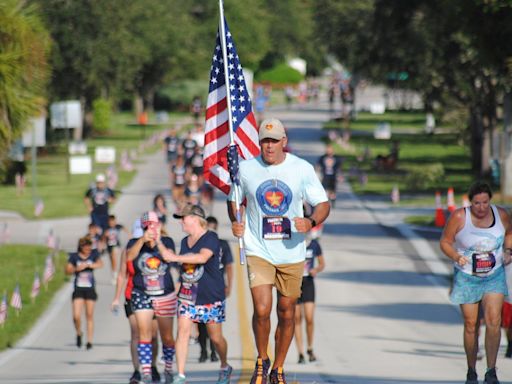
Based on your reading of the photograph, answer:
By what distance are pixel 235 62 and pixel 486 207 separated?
8.81ft

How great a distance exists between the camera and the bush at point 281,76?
472 feet

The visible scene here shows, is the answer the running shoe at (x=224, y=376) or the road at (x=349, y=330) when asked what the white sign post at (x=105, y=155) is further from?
the running shoe at (x=224, y=376)

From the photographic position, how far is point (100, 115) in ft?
260

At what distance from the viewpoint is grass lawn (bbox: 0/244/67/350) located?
21.3 metres

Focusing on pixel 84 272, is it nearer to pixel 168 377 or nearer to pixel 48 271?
pixel 168 377

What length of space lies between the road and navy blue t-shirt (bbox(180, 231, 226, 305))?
4.43ft

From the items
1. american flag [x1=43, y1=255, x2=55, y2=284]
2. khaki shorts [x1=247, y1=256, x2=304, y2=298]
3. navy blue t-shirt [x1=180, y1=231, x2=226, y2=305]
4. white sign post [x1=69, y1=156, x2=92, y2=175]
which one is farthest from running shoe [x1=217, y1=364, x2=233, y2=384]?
white sign post [x1=69, y1=156, x2=92, y2=175]

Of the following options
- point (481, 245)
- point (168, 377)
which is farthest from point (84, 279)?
point (481, 245)

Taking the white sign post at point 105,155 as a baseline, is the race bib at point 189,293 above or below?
below

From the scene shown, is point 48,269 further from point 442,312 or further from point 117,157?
point 117,157

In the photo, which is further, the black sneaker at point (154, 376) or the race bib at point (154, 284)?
the black sneaker at point (154, 376)

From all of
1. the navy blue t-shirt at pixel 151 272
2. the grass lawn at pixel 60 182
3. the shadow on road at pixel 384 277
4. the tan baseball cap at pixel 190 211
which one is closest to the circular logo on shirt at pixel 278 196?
the tan baseball cap at pixel 190 211

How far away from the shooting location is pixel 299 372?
16406mm

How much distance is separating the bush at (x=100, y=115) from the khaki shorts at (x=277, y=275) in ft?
220
